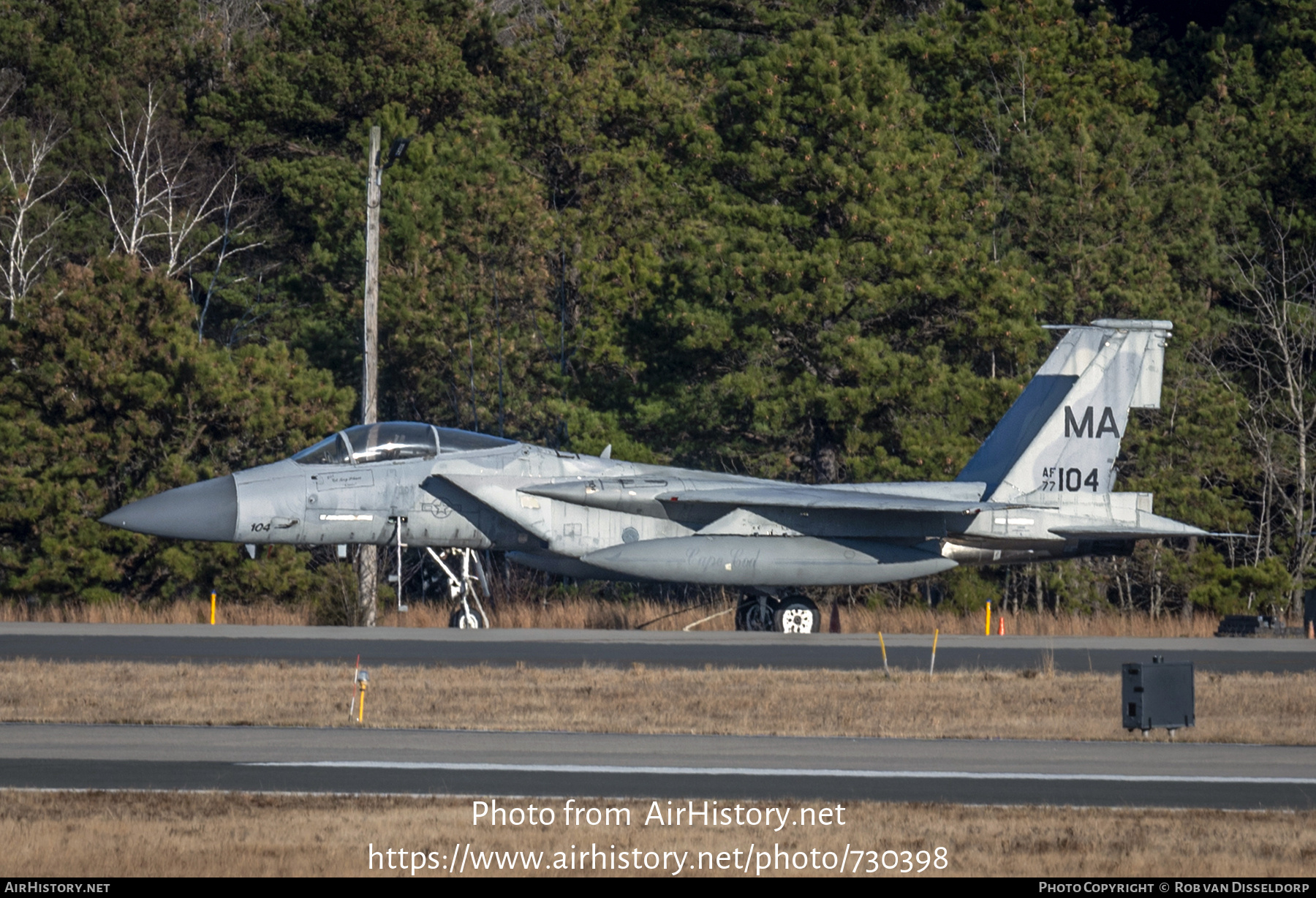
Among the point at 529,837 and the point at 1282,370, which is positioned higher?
the point at 1282,370

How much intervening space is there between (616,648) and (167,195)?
25.6 meters

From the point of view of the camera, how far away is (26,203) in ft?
118

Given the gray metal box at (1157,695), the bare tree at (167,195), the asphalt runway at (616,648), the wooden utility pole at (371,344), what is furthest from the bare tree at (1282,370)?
the bare tree at (167,195)

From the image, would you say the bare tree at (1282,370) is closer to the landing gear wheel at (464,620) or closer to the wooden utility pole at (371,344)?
the landing gear wheel at (464,620)

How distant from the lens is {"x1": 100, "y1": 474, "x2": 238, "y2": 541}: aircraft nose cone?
20.4 m

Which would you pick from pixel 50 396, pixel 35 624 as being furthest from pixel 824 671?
pixel 50 396

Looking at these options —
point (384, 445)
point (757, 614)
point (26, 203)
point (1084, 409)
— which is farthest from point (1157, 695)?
point (26, 203)

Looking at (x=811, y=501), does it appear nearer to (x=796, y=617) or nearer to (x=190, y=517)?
(x=796, y=617)

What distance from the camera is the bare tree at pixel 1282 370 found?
3050 centimetres

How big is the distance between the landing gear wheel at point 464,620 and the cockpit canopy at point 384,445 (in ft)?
8.42

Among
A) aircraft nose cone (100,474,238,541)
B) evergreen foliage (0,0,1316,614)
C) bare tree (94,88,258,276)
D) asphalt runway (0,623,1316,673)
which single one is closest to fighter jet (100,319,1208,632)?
aircraft nose cone (100,474,238,541)

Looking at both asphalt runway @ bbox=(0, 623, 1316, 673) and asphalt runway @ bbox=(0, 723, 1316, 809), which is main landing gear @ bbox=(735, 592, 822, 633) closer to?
asphalt runway @ bbox=(0, 623, 1316, 673)

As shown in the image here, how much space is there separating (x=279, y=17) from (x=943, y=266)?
20.6 metres

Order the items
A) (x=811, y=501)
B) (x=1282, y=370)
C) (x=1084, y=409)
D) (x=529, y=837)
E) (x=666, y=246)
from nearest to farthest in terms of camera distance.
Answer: (x=529, y=837) < (x=811, y=501) < (x=1084, y=409) < (x=1282, y=370) < (x=666, y=246)
